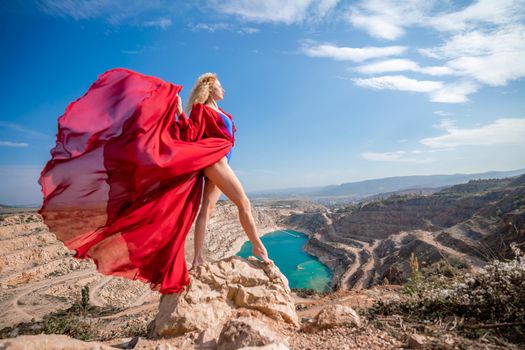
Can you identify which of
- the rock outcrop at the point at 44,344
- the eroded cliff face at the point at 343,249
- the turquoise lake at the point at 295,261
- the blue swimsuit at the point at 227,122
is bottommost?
the turquoise lake at the point at 295,261

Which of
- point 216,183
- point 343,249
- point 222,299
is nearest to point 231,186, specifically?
point 216,183

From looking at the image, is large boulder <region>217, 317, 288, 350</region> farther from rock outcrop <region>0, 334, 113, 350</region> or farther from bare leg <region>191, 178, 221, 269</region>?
bare leg <region>191, 178, 221, 269</region>

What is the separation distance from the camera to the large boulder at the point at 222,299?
2898 mm

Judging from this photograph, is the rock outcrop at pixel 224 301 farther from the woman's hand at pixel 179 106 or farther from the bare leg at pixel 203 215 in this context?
the woman's hand at pixel 179 106

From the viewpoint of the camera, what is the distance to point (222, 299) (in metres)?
3.24

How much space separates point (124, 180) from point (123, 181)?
0.06ft

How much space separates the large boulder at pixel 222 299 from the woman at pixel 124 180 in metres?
0.22

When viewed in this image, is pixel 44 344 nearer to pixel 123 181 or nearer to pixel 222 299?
pixel 123 181

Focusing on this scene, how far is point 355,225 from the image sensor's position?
50000mm

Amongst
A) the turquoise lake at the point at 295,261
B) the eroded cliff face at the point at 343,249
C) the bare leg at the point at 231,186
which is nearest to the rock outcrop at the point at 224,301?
the bare leg at the point at 231,186

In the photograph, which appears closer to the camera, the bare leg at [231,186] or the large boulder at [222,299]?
the large boulder at [222,299]

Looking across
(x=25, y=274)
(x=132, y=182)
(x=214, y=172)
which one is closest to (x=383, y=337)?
(x=214, y=172)

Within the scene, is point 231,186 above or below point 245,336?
above

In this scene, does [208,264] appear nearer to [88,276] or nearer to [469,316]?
[469,316]
